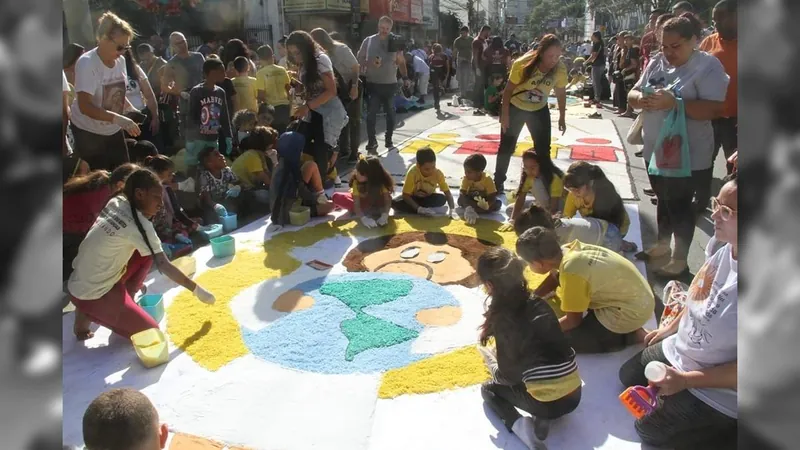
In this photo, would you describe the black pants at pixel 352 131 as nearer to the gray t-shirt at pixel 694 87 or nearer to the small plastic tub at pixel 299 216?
the small plastic tub at pixel 299 216

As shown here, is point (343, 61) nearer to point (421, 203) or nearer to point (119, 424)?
point (421, 203)

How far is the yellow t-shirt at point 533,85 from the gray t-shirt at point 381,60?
2955mm

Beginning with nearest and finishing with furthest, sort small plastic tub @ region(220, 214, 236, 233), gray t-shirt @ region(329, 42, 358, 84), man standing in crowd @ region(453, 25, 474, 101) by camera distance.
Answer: small plastic tub @ region(220, 214, 236, 233) < gray t-shirt @ region(329, 42, 358, 84) < man standing in crowd @ region(453, 25, 474, 101)

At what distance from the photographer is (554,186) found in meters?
5.14

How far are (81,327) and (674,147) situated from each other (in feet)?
11.7

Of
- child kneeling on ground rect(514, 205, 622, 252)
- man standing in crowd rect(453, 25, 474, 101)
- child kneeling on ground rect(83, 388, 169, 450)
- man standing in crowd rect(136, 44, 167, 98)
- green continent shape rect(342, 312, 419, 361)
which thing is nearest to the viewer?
child kneeling on ground rect(83, 388, 169, 450)

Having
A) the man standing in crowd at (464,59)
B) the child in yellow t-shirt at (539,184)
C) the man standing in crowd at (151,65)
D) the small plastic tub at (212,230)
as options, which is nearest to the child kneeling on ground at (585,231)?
the child in yellow t-shirt at (539,184)

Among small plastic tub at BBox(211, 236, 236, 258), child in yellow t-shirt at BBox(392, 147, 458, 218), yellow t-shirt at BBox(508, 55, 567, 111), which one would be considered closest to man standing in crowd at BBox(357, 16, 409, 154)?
child in yellow t-shirt at BBox(392, 147, 458, 218)

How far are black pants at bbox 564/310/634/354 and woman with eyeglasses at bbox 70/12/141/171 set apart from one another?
3.18m

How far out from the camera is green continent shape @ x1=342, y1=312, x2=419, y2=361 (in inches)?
130

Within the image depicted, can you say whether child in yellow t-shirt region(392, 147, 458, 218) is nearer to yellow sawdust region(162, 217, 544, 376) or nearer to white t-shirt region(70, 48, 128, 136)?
yellow sawdust region(162, 217, 544, 376)

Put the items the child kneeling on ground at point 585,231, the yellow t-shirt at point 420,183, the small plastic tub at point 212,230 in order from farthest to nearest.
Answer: the yellow t-shirt at point 420,183, the small plastic tub at point 212,230, the child kneeling on ground at point 585,231

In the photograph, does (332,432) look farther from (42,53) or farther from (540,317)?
(42,53)

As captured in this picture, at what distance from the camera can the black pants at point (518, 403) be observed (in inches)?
98.8
